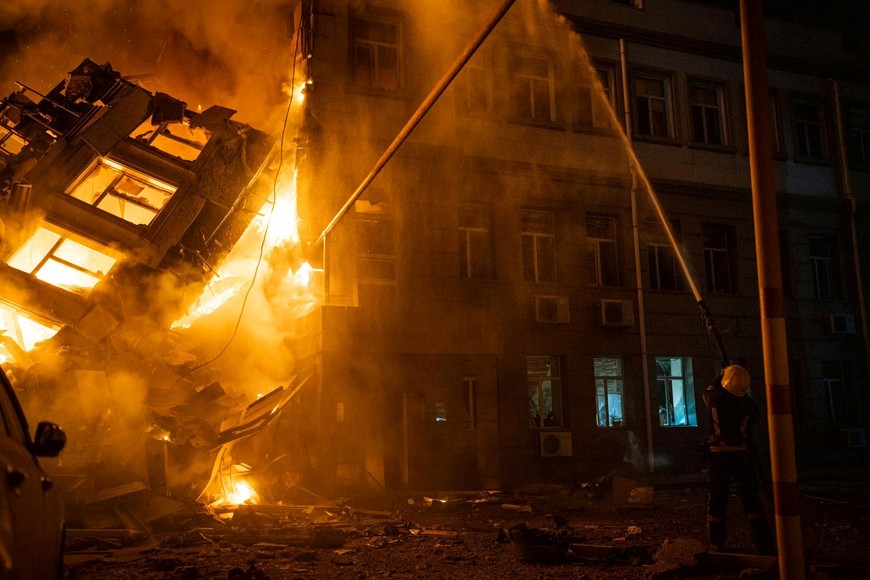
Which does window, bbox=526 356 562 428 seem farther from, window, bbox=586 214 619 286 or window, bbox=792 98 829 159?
window, bbox=792 98 829 159

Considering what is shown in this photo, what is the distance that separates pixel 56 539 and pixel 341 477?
30.6 ft

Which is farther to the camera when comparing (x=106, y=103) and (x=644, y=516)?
(x=106, y=103)

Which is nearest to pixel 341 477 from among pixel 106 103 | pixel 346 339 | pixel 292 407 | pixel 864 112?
pixel 292 407

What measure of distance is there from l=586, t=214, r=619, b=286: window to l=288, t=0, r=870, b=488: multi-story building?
5 cm

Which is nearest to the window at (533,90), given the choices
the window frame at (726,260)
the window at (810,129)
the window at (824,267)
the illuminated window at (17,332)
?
the window frame at (726,260)

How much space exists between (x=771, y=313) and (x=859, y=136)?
67.8 feet

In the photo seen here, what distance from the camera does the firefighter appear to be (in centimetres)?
686

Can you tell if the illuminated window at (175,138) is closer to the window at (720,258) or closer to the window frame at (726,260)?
the window frame at (726,260)

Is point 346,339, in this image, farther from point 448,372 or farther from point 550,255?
point 550,255

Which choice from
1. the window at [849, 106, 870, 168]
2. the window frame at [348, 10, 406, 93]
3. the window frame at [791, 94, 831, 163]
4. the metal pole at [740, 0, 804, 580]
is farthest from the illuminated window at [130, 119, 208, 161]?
the window at [849, 106, 870, 168]

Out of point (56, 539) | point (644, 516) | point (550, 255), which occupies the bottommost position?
point (644, 516)

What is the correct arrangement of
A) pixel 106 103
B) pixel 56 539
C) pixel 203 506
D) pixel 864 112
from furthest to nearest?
pixel 864 112, pixel 106 103, pixel 203 506, pixel 56 539

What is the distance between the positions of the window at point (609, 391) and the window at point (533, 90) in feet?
19.8

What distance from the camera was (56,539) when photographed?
3.92 meters
